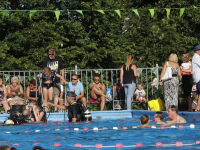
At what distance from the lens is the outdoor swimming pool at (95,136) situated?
7426mm

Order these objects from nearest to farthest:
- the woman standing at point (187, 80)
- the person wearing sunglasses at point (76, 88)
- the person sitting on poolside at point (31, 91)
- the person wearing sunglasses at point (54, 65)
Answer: the woman standing at point (187, 80) < the person wearing sunglasses at point (54, 65) < the person wearing sunglasses at point (76, 88) < the person sitting on poolside at point (31, 91)

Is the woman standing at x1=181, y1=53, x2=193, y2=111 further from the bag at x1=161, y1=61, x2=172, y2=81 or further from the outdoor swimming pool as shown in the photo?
the outdoor swimming pool

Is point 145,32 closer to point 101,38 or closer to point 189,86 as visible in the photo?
point 101,38

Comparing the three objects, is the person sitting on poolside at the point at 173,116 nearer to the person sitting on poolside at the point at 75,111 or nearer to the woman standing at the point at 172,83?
the woman standing at the point at 172,83

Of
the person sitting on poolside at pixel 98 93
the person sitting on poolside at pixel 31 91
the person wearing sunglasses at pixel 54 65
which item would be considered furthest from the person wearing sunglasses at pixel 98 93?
the person sitting on poolside at pixel 31 91

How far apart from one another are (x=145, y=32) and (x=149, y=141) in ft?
38.6

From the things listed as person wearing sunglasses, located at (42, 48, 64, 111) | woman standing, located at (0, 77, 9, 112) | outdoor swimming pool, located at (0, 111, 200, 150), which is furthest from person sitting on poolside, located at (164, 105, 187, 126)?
woman standing, located at (0, 77, 9, 112)

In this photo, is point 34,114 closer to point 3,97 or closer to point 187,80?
point 3,97

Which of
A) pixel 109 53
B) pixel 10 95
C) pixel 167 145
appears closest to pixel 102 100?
pixel 10 95

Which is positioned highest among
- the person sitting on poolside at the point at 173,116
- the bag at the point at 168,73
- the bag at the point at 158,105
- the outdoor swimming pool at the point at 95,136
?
the bag at the point at 168,73

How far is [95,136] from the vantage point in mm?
8648

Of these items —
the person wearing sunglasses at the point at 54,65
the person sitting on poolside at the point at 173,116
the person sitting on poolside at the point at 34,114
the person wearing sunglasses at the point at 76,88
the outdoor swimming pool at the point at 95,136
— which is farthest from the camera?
the person wearing sunglasses at the point at 76,88

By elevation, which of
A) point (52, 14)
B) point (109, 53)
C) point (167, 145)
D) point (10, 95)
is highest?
point (52, 14)

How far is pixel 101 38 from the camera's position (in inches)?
696
